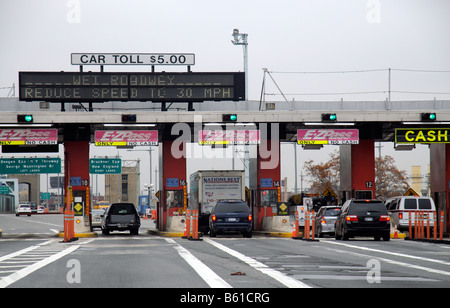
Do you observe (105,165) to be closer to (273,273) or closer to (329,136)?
(329,136)

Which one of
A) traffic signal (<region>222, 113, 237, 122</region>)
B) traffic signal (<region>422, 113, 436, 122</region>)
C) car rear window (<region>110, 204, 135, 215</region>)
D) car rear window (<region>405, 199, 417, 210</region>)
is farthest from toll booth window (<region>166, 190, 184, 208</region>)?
traffic signal (<region>422, 113, 436, 122</region>)

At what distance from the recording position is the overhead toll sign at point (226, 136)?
127 ft

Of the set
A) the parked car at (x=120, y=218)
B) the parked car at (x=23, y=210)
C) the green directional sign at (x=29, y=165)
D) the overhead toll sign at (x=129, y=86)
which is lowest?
the parked car at (x=23, y=210)

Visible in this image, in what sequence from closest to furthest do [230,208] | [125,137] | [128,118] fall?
[230,208] → [128,118] → [125,137]

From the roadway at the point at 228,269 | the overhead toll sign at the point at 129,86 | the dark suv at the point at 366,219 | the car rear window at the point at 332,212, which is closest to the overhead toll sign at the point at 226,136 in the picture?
the overhead toll sign at the point at 129,86

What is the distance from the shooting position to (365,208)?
30453 mm

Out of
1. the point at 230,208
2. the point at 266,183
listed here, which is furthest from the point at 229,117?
the point at 266,183

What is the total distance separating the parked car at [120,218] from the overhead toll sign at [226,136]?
6054 mm

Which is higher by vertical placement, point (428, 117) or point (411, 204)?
point (428, 117)

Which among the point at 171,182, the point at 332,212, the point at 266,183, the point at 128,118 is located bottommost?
the point at 332,212

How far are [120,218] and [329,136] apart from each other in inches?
476

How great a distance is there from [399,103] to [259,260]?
31293mm

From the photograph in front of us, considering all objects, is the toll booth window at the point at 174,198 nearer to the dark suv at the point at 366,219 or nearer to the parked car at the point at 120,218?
the parked car at the point at 120,218
